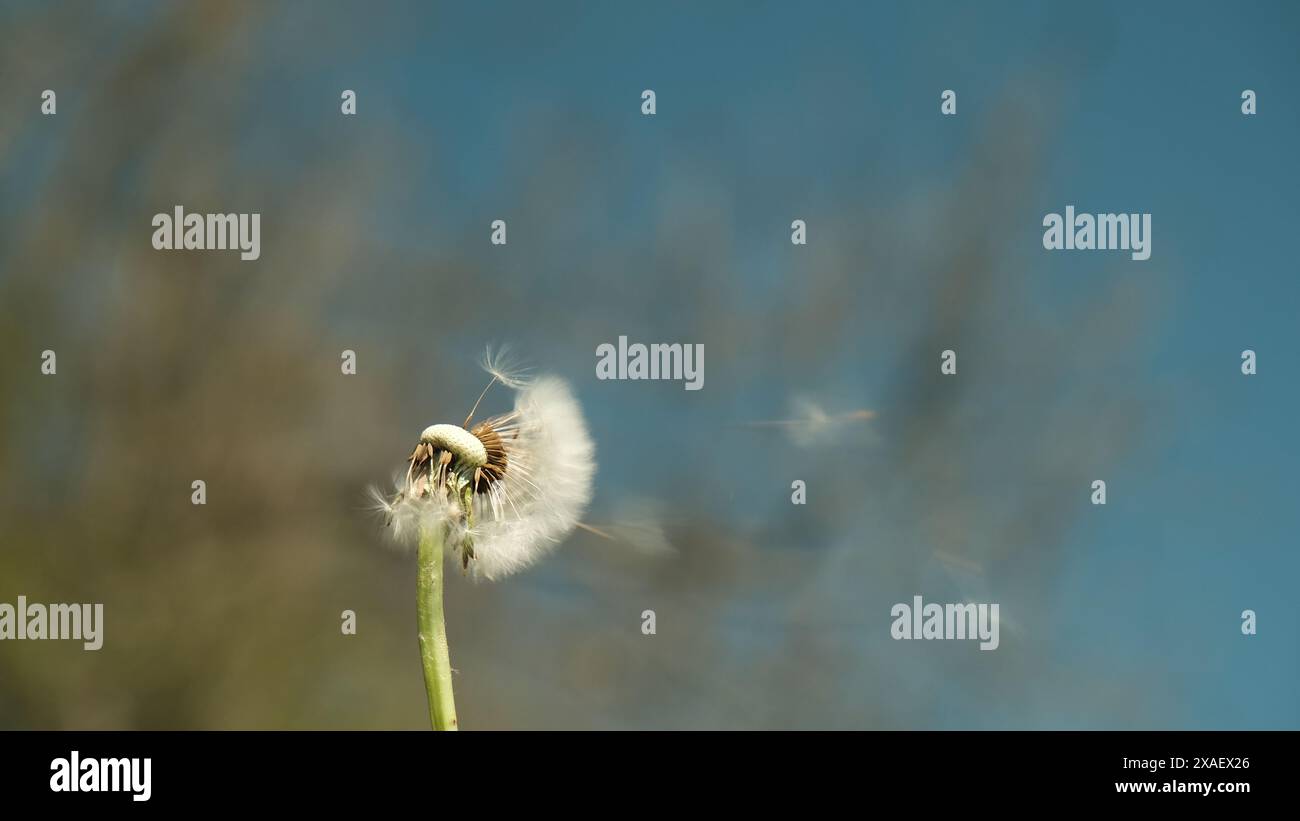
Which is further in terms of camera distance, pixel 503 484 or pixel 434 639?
pixel 503 484

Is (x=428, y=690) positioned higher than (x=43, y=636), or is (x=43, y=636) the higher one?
(x=428, y=690)

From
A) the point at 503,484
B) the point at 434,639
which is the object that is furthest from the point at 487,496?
the point at 434,639

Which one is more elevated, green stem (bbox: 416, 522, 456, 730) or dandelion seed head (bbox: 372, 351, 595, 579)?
dandelion seed head (bbox: 372, 351, 595, 579)

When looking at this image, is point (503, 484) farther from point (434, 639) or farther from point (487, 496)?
point (434, 639)

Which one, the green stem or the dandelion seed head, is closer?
the green stem

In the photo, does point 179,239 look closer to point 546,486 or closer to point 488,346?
point 488,346

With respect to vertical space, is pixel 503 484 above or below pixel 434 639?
above
